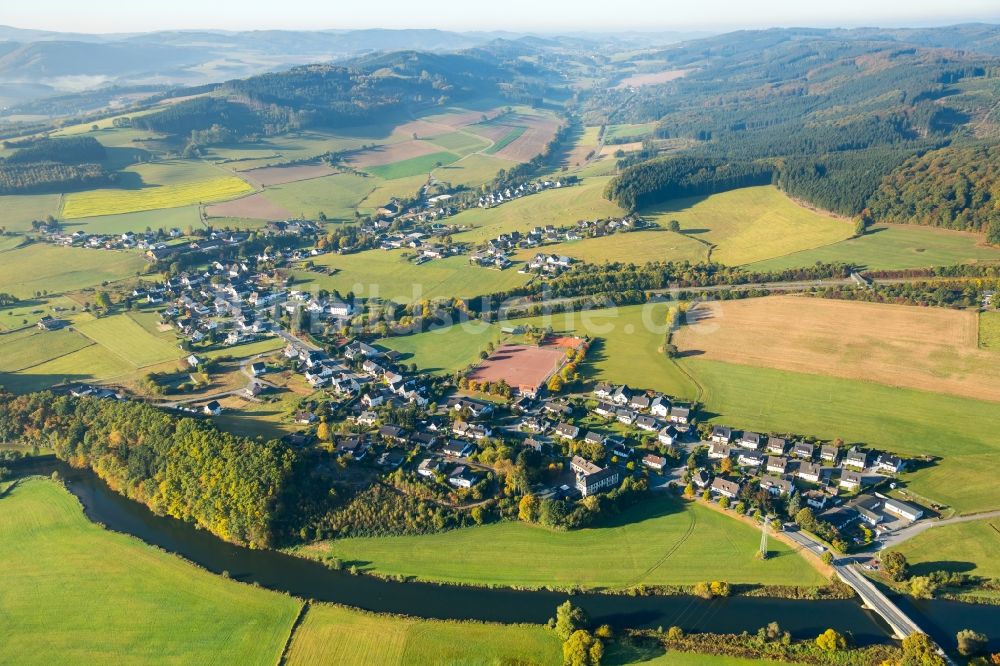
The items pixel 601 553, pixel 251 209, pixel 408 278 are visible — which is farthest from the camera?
pixel 251 209

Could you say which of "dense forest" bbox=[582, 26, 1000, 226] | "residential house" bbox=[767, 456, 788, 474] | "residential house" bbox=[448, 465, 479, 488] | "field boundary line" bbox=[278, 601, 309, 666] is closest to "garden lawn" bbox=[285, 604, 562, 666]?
"field boundary line" bbox=[278, 601, 309, 666]

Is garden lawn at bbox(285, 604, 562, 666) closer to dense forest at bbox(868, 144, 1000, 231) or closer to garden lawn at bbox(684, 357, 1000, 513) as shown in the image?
garden lawn at bbox(684, 357, 1000, 513)

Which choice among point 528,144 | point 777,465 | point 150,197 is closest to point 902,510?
point 777,465

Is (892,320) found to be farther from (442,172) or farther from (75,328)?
(442,172)

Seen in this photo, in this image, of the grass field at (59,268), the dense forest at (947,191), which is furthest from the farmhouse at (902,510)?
the grass field at (59,268)

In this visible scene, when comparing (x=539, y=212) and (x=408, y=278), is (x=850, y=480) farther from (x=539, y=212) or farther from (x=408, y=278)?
(x=539, y=212)

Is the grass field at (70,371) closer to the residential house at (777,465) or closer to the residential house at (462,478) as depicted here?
the residential house at (462,478)
